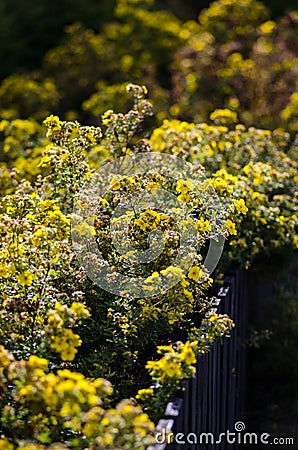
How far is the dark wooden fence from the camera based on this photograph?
2.48 metres

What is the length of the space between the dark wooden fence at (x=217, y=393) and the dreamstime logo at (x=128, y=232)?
345 mm

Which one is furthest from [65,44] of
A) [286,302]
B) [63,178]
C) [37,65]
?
[63,178]

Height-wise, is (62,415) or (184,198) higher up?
(184,198)

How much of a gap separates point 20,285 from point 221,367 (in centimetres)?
108

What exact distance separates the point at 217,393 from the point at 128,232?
0.89 m

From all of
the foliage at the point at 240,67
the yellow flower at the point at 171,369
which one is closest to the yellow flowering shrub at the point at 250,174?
the yellow flower at the point at 171,369

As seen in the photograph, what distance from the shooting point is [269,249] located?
167 inches

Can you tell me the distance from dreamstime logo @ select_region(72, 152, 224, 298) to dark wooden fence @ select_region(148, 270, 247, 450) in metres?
0.34

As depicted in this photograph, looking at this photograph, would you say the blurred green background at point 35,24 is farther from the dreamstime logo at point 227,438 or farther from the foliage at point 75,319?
the dreamstime logo at point 227,438

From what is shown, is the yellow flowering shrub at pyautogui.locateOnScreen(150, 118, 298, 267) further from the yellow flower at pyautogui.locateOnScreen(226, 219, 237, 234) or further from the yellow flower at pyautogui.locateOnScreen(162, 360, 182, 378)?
the yellow flower at pyautogui.locateOnScreen(162, 360, 182, 378)

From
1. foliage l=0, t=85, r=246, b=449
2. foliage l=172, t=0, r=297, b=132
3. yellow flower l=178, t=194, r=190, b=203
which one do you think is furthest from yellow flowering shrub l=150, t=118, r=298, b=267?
foliage l=172, t=0, r=297, b=132

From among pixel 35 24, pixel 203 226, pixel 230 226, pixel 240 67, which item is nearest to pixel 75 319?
pixel 203 226

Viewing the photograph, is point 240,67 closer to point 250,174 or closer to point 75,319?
point 250,174

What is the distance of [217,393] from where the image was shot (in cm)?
331
